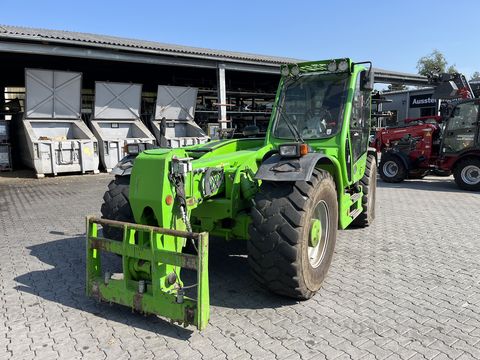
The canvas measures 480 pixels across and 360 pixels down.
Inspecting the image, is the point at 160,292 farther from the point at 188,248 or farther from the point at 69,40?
the point at 69,40

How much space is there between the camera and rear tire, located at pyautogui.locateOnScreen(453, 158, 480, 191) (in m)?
10.7

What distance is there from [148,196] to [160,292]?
76 cm

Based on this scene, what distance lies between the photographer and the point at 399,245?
569 cm

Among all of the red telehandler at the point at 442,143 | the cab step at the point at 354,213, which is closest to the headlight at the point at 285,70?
the cab step at the point at 354,213

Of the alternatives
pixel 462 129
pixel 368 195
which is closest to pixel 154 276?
pixel 368 195

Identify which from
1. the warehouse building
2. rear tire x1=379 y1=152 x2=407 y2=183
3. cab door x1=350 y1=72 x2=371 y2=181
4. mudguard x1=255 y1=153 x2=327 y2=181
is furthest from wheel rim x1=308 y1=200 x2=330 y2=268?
rear tire x1=379 y1=152 x2=407 y2=183

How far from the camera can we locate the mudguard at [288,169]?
3.63 m

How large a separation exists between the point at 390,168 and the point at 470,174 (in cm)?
222

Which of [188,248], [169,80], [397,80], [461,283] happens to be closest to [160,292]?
[188,248]

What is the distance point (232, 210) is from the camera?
4.00 m

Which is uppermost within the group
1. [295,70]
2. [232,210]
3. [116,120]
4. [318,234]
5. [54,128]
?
[295,70]

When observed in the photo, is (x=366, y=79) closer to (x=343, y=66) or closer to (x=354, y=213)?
(x=343, y=66)

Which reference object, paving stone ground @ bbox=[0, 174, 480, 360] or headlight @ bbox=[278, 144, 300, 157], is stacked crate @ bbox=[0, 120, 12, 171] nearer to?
paving stone ground @ bbox=[0, 174, 480, 360]

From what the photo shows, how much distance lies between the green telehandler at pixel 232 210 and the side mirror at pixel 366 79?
198 millimetres
